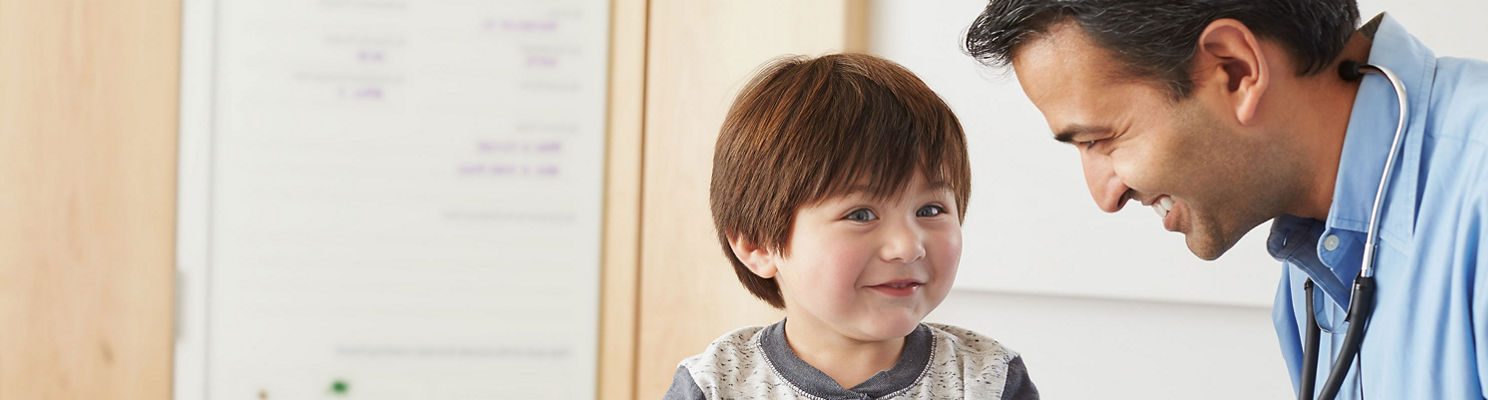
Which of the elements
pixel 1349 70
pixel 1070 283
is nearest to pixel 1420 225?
pixel 1349 70

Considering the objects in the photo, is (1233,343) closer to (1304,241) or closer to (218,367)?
(1304,241)

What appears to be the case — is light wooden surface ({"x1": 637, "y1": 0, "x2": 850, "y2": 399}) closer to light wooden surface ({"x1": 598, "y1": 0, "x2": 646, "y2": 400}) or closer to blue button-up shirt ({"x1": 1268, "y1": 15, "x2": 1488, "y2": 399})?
light wooden surface ({"x1": 598, "y1": 0, "x2": 646, "y2": 400})

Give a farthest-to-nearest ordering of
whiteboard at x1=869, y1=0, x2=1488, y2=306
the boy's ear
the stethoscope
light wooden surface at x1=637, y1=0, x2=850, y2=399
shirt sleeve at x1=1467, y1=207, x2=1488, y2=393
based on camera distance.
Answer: light wooden surface at x1=637, y1=0, x2=850, y2=399 < whiteboard at x1=869, y1=0, x2=1488, y2=306 < the boy's ear < the stethoscope < shirt sleeve at x1=1467, y1=207, x2=1488, y2=393

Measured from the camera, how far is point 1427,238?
106 cm

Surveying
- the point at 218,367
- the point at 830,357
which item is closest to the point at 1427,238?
the point at 830,357

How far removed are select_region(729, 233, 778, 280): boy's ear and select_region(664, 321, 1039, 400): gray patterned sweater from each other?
0.08m

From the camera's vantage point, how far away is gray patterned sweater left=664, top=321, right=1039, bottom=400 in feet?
3.96

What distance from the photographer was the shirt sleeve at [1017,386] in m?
1.22

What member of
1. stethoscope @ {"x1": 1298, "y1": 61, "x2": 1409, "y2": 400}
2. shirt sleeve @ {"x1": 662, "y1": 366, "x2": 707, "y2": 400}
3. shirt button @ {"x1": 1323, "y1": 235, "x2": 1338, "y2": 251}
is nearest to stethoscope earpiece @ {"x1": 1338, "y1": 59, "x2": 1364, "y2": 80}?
stethoscope @ {"x1": 1298, "y1": 61, "x2": 1409, "y2": 400}

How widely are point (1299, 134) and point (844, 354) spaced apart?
0.52 m

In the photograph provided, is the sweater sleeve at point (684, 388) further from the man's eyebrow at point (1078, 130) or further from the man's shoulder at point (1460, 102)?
the man's shoulder at point (1460, 102)

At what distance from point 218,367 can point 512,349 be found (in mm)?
571

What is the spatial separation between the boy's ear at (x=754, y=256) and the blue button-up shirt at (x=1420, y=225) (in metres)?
0.58

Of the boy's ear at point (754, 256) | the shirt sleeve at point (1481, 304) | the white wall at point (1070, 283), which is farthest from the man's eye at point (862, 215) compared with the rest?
the white wall at point (1070, 283)
